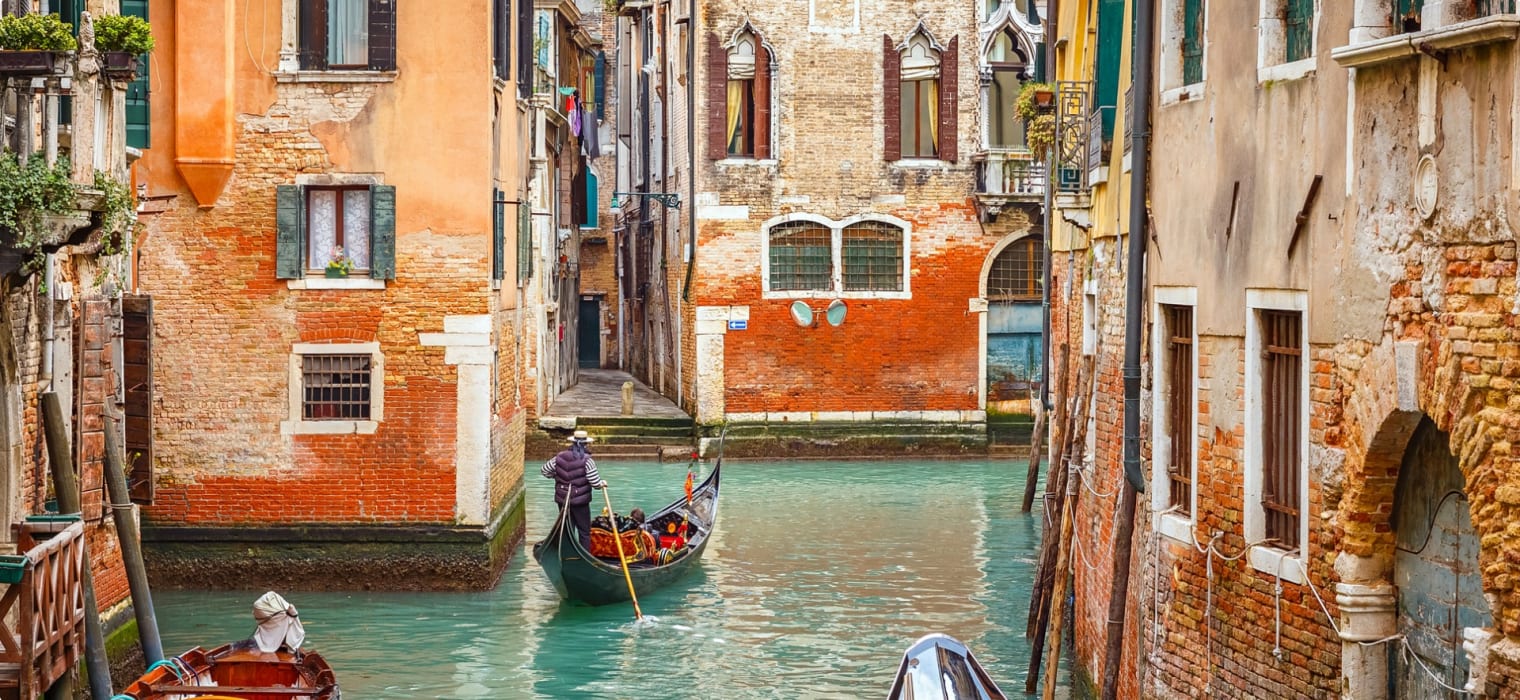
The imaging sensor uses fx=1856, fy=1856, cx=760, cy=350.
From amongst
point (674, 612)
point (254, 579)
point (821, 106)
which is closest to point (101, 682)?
point (254, 579)

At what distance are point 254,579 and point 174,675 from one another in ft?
17.2

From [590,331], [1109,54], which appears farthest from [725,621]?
[590,331]

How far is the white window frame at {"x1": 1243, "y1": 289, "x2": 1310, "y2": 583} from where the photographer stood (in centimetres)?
654

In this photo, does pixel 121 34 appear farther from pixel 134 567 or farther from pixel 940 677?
pixel 940 677

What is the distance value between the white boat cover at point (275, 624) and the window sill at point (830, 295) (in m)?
15.4

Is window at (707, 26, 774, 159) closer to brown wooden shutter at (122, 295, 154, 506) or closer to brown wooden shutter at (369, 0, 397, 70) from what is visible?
brown wooden shutter at (369, 0, 397, 70)

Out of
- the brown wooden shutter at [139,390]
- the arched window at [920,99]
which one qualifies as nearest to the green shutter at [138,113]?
the brown wooden shutter at [139,390]

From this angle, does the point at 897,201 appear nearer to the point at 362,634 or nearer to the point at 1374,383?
the point at 362,634

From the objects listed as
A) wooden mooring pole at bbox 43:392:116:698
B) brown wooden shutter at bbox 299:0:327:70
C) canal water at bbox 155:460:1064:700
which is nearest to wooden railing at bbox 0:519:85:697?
wooden mooring pole at bbox 43:392:116:698

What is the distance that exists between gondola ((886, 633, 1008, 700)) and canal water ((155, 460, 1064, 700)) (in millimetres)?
3208

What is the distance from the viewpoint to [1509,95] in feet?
16.0

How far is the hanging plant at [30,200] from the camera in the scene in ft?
27.3

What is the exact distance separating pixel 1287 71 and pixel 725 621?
843 centimetres

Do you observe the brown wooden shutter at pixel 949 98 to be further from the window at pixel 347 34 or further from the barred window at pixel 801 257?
the window at pixel 347 34
